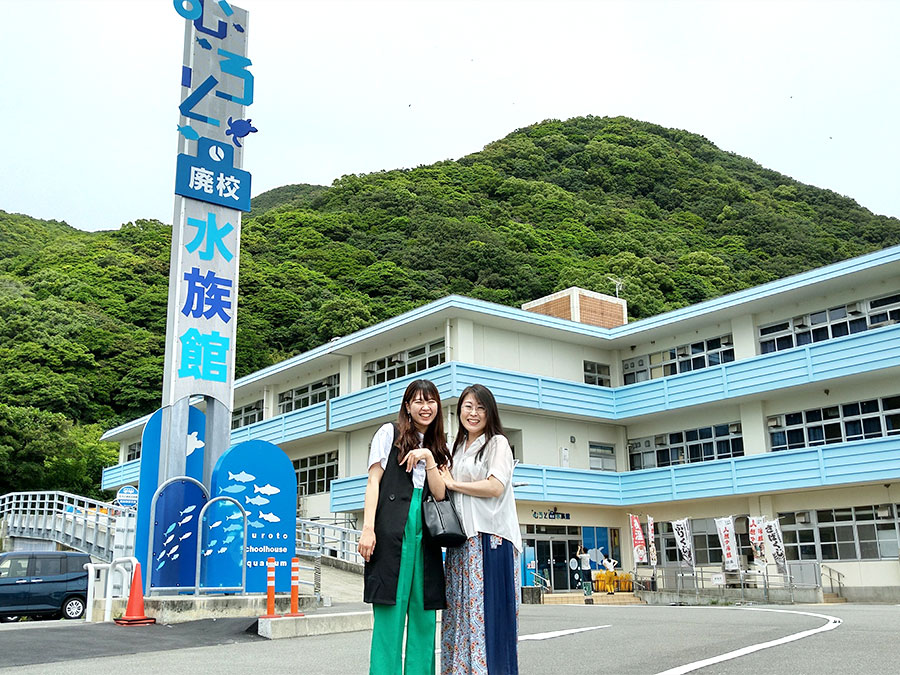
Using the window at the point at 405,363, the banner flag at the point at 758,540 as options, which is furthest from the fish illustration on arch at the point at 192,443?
the banner flag at the point at 758,540

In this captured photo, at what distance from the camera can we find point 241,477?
1435 cm

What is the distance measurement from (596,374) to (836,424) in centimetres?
863

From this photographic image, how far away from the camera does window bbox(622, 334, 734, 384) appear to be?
1118 inches

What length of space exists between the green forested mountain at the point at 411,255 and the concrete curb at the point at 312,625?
34.7 meters

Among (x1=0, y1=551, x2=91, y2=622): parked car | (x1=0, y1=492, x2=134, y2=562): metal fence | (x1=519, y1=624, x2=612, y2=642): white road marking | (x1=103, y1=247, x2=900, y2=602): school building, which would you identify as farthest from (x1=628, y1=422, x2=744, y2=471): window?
(x1=0, y1=551, x2=91, y2=622): parked car

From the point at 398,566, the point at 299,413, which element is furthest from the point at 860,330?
the point at 398,566

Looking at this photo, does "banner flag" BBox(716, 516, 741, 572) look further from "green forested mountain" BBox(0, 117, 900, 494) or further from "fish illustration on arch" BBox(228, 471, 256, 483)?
"green forested mountain" BBox(0, 117, 900, 494)

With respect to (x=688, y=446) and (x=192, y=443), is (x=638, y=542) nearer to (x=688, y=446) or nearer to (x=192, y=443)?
(x=688, y=446)

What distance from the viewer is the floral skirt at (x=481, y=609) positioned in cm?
461

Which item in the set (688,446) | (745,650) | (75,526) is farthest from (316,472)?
(745,650)

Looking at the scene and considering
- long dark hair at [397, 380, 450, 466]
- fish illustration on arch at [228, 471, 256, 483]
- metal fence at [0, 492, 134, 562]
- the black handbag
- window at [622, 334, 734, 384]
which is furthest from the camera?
window at [622, 334, 734, 384]

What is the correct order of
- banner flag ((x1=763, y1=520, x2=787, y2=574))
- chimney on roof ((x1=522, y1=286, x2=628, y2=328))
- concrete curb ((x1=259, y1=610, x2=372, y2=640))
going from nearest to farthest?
1. concrete curb ((x1=259, y1=610, x2=372, y2=640))
2. banner flag ((x1=763, y1=520, x2=787, y2=574))
3. chimney on roof ((x1=522, y1=286, x2=628, y2=328))

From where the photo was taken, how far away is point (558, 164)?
2985 inches

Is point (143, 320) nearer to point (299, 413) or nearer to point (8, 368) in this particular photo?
point (8, 368)
